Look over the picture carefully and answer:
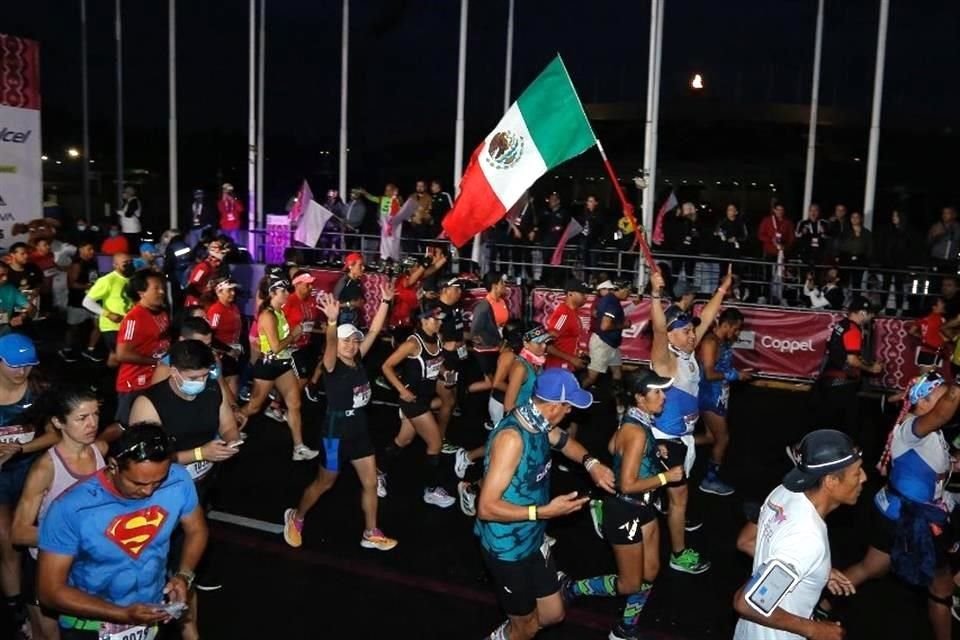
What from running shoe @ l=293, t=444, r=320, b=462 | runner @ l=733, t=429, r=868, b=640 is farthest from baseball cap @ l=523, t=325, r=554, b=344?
runner @ l=733, t=429, r=868, b=640

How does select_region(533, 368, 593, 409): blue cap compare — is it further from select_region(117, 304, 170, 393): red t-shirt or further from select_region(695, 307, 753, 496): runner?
select_region(117, 304, 170, 393): red t-shirt

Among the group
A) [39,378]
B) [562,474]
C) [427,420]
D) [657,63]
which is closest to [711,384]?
[562,474]

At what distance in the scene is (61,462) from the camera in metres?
4.84

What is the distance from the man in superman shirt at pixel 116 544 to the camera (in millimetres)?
3930

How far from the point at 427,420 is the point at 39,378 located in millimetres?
4043

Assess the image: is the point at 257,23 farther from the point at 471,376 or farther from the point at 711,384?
the point at 711,384

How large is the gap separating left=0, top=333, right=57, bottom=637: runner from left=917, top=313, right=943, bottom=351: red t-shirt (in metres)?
11.0

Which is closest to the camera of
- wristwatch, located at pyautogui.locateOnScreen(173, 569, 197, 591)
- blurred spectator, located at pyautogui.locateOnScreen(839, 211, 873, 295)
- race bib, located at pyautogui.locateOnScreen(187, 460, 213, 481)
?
wristwatch, located at pyautogui.locateOnScreen(173, 569, 197, 591)

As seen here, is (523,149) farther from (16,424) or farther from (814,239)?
(814,239)

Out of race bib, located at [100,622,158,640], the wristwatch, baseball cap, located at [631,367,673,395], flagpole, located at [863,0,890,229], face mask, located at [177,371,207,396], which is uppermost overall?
flagpole, located at [863,0,890,229]

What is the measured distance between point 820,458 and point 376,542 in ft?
15.1

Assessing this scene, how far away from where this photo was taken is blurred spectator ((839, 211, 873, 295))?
52.9ft

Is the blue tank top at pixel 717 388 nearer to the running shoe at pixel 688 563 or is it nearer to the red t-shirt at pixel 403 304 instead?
the running shoe at pixel 688 563

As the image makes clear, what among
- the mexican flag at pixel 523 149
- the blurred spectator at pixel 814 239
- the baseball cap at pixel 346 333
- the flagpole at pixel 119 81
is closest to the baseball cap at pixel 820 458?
the baseball cap at pixel 346 333
